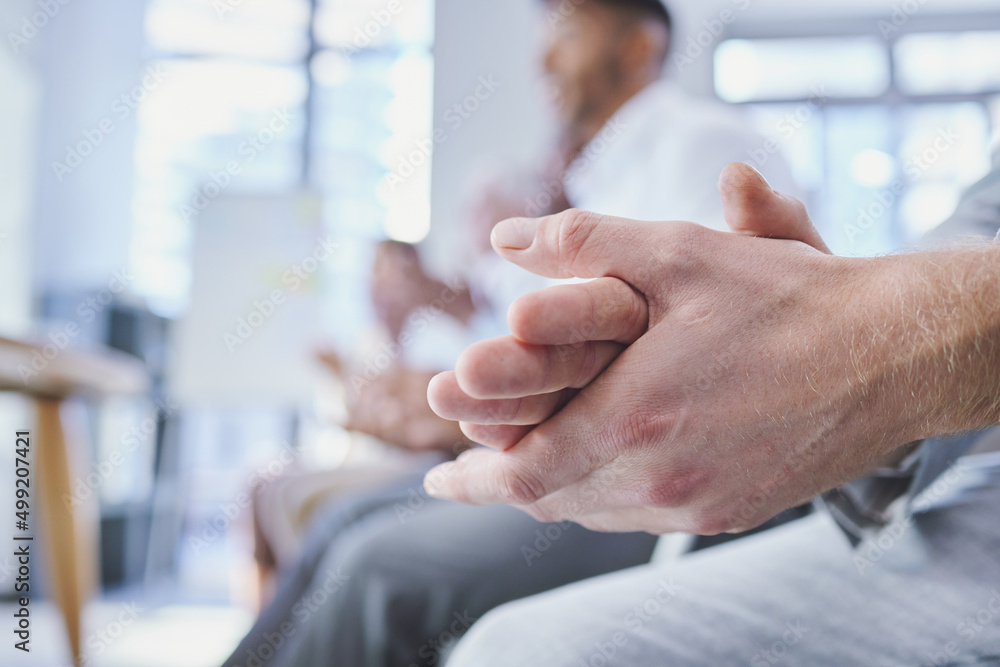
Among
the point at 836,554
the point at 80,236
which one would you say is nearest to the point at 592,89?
the point at 836,554

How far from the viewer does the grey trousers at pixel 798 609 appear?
438 millimetres

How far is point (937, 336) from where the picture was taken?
33cm

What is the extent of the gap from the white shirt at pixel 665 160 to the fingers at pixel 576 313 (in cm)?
61

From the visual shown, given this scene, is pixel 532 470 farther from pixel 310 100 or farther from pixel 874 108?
pixel 874 108

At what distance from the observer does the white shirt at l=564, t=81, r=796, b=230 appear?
1.05m

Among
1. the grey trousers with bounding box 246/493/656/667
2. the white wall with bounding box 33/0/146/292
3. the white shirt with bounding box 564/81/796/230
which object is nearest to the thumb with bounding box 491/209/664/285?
the grey trousers with bounding box 246/493/656/667

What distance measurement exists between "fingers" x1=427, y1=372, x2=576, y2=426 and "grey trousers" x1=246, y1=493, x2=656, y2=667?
0.42m

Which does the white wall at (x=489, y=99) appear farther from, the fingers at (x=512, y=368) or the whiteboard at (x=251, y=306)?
the fingers at (x=512, y=368)


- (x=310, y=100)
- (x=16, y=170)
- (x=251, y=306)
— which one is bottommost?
(x=251, y=306)

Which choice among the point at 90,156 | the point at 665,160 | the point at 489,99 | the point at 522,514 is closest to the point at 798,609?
the point at 522,514

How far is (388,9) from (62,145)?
76.8 inches

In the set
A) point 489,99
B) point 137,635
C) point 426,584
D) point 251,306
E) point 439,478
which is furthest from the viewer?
point 489,99

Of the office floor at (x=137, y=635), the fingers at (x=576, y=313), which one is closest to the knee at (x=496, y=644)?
the fingers at (x=576, y=313)

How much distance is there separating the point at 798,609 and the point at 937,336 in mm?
235
